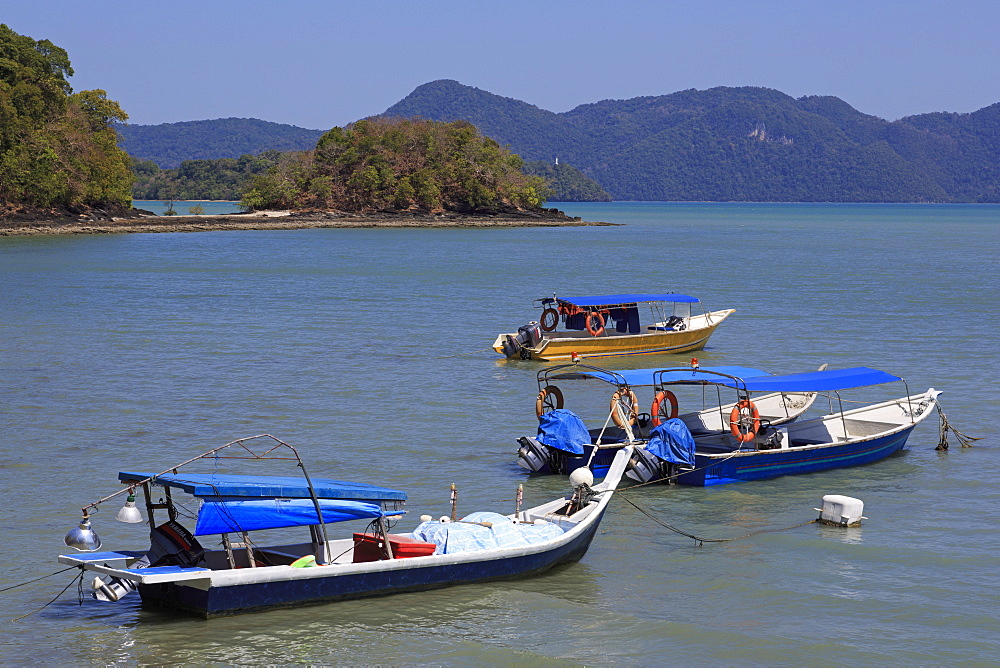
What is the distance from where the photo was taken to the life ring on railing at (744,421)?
18391 mm

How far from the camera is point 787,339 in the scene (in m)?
35.8

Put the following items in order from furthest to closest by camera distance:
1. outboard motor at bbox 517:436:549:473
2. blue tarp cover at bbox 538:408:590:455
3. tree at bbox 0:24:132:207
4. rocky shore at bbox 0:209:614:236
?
rocky shore at bbox 0:209:614:236
tree at bbox 0:24:132:207
outboard motor at bbox 517:436:549:473
blue tarp cover at bbox 538:408:590:455

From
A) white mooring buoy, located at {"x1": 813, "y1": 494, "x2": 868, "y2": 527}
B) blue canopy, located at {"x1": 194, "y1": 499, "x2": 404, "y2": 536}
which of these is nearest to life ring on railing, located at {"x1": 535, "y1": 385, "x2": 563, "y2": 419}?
white mooring buoy, located at {"x1": 813, "y1": 494, "x2": 868, "y2": 527}

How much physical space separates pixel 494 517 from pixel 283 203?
388ft

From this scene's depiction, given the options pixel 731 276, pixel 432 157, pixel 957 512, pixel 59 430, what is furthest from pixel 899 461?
pixel 432 157

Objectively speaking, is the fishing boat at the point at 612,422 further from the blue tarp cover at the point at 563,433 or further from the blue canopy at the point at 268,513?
the blue canopy at the point at 268,513

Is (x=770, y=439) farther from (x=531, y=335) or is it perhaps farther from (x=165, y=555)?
(x=531, y=335)

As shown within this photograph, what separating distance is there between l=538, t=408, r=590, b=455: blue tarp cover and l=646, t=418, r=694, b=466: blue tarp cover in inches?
46.0

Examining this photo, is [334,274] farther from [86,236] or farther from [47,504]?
[47,504]

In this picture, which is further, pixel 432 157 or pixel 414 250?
pixel 432 157

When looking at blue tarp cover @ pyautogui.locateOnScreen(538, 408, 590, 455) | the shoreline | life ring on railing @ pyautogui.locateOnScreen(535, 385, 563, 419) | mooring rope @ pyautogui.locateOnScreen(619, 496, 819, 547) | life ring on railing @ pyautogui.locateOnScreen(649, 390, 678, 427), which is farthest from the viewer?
the shoreline

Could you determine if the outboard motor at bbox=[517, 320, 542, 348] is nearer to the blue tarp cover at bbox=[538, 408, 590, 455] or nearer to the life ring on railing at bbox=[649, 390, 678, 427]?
the life ring on railing at bbox=[649, 390, 678, 427]

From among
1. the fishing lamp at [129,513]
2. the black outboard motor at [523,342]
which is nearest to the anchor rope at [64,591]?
the fishing lamp at [129,513]

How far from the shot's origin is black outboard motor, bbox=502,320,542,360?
103 ft
